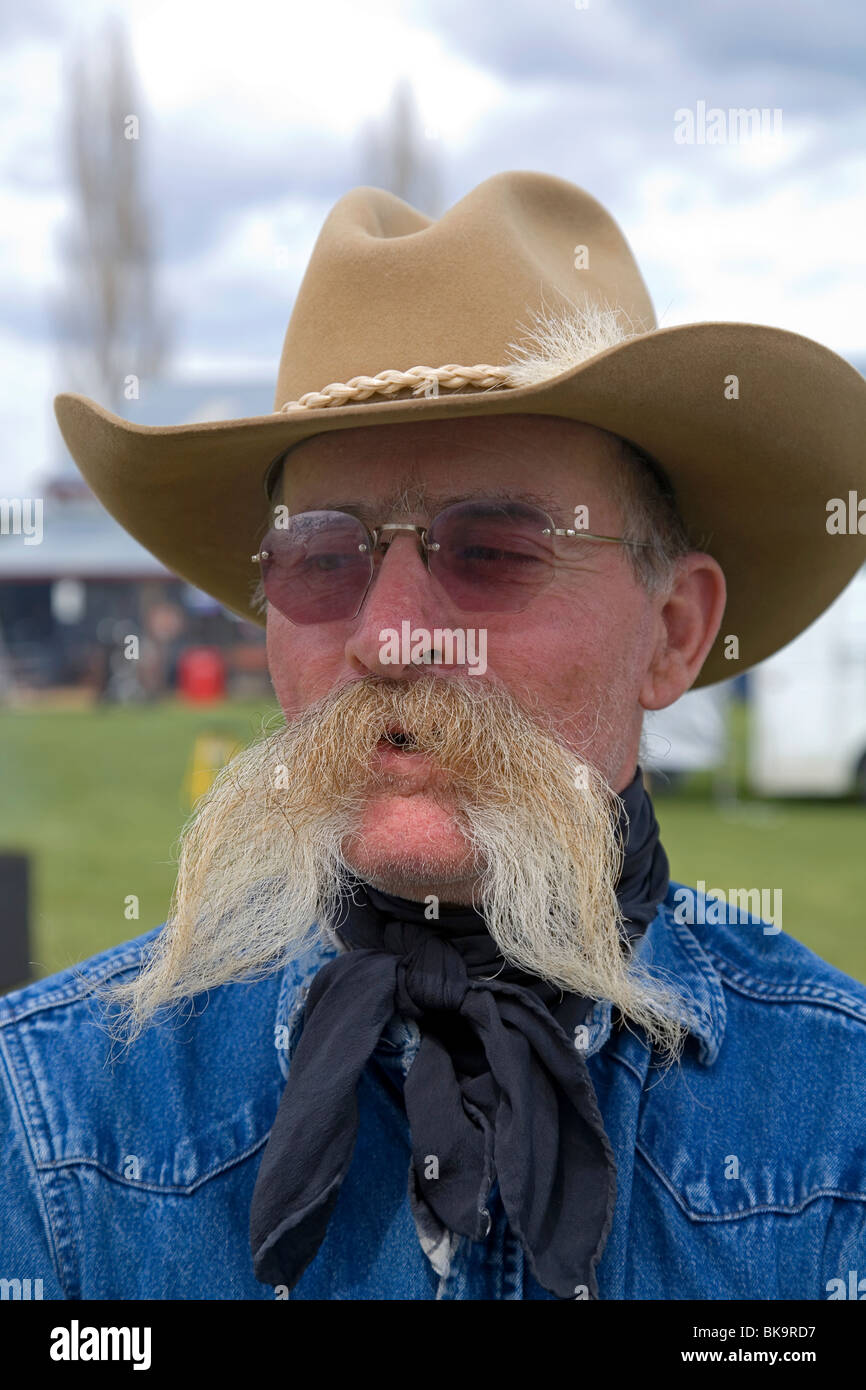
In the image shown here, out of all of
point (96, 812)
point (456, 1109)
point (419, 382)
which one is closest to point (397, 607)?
point (419, 382)

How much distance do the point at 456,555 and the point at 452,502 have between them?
82 mm

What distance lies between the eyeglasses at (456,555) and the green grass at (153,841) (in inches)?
10.8

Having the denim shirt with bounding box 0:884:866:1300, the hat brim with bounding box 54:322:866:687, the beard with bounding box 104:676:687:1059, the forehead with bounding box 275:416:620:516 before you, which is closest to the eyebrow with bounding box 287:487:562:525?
the forehead with bounding box 275:416:620:516

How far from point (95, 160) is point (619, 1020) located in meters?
41.4

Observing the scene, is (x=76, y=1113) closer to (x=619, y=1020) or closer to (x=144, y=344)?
(x=619, y=1020)

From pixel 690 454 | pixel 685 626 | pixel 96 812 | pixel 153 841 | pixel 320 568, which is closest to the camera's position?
pixel 320 568

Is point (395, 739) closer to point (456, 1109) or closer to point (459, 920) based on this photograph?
Result: point (459, 920)

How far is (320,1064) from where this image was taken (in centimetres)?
163

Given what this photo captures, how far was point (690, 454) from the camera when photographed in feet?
6.46

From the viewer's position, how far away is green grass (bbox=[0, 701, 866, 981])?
774cm

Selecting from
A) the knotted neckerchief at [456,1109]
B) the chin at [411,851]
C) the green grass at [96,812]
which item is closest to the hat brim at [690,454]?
the green grass at [96,812]

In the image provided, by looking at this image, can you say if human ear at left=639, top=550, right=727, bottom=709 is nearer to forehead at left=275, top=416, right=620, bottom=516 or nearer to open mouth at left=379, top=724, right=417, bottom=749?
forehead at left=275, top=416, right=620, bottom=516
